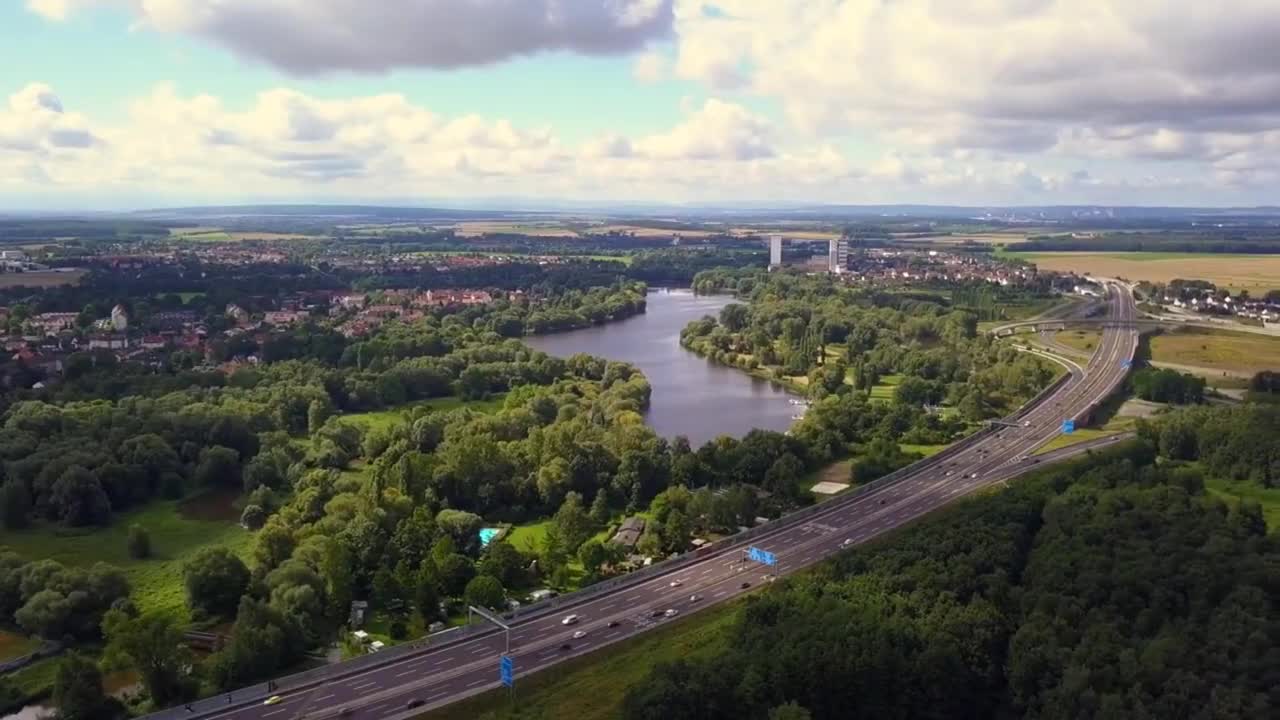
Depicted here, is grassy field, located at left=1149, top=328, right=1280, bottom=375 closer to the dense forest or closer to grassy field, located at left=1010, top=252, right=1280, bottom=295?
grassy field, located at left=1010, top=252, right=1280, bottom=295

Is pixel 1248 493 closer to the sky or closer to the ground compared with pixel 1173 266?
closer to the ground

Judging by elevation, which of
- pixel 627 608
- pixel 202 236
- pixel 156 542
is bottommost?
pixel 156 542

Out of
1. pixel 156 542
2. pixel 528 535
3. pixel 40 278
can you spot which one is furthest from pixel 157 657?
Result: pixel 40 278

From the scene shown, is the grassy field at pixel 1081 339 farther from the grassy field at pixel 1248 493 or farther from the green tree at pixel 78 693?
the green tree at pixel 78 693

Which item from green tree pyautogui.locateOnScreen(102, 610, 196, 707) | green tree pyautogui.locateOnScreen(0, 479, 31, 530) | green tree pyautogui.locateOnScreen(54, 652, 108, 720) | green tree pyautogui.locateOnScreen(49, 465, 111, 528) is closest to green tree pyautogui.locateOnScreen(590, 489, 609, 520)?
green tree pyautogui.locateOnScreen(102, 610, 196, 707)

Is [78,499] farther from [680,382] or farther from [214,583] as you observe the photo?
[680,382]

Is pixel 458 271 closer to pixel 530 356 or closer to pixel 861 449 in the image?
pixel 530 356
